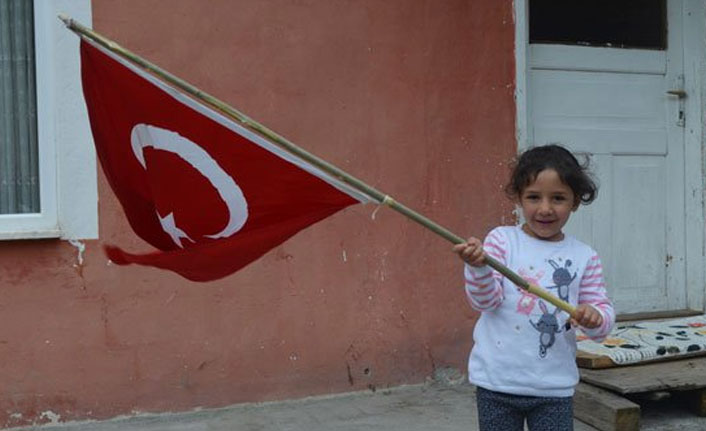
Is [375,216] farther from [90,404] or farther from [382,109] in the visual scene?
[90,404]

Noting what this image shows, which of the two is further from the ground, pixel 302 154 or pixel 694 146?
pixel 694 146

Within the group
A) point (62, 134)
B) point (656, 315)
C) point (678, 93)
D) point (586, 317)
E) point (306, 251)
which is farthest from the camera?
point (678, 93)

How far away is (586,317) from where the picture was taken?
2.71 metres

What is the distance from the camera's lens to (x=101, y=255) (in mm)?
4660

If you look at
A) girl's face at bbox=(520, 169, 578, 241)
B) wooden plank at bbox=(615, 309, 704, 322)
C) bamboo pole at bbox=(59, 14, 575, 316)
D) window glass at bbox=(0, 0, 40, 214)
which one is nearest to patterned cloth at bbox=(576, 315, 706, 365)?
wooden plank at bbox=(615, 309, 704, 322)

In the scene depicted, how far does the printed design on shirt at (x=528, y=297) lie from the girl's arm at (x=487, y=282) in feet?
0.20

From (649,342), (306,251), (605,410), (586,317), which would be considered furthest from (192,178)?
(649,342)

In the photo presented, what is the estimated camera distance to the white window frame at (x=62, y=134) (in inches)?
181

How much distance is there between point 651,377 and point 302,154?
2.83 meters

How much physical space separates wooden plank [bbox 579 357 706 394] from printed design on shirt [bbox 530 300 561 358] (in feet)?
6.05

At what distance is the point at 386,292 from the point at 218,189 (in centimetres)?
245

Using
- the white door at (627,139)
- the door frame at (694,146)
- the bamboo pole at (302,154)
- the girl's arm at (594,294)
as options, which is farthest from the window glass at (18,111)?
the door frame at (694,146)

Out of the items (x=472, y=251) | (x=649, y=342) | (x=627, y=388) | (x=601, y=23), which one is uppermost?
(x=601, y=23)

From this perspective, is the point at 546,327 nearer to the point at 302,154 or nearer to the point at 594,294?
the point at 594,294
